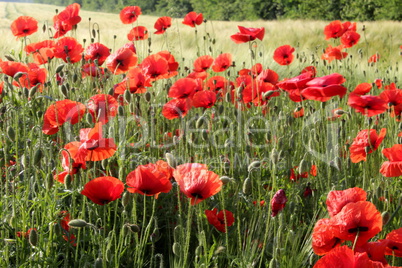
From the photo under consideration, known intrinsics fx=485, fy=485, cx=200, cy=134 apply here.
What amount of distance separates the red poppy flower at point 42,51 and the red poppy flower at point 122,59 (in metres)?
0.34

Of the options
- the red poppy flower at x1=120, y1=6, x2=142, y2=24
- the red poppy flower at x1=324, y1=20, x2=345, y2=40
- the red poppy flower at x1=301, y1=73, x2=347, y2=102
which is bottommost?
the red poppy flower at x1=301, y1=73, x2=347, y2=102

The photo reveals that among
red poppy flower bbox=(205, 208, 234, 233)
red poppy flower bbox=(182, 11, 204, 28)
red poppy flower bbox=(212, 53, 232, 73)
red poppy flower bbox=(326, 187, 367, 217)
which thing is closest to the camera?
red poppy flower bbox=(326, 187, 367, 217)

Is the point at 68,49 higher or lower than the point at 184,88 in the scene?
higher

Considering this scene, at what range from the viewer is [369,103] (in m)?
1.92

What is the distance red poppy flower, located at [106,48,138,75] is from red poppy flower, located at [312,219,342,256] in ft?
4.91

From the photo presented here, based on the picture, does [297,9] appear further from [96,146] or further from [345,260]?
[345,260]

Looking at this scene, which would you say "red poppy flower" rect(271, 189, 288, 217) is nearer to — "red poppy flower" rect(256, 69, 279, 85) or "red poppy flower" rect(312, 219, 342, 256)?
"red poppy flower" rect(312, 219, 342, 256)

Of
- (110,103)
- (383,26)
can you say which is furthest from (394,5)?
(110,103)

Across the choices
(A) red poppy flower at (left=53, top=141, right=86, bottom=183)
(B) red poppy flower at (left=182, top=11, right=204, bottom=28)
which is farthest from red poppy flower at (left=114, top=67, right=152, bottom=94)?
(B) red poppy flower at (left=182, top=11, right=204, bottom=28)

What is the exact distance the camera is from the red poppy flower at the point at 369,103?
6.22 feet

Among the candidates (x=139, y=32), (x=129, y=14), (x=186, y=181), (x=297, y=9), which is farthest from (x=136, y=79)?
(x=297, y=9)

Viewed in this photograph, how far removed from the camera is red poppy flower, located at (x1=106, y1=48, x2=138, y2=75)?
2377 millimetres

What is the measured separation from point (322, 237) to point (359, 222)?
9 cm

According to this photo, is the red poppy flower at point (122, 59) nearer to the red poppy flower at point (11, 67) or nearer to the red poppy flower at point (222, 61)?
the red poppy flower at point (11, 67)
